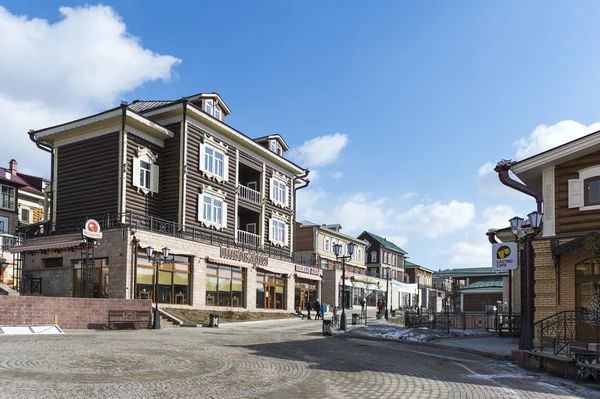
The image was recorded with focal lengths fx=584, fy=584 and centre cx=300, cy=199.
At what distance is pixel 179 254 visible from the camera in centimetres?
3416

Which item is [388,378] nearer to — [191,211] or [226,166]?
[191,211]

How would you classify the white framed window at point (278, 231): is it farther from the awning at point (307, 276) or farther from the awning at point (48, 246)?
the awning at point (48, 246)

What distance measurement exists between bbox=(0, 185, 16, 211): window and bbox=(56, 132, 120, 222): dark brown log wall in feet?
57.3

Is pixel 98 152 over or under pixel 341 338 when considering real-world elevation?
over

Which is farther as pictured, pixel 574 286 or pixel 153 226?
pixel 153 226

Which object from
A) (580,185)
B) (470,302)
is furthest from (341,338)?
(470,302)

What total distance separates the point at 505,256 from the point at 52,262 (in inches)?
1001

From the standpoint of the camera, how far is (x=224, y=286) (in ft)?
125

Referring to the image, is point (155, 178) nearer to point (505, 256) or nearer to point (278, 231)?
point (278, 231)

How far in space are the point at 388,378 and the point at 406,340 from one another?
1080 centimetres

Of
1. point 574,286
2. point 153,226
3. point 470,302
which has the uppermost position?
point 153,226

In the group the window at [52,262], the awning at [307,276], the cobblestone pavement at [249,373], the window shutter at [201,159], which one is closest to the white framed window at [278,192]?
the awning at [307,276]

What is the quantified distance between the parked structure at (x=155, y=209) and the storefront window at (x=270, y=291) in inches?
5.2

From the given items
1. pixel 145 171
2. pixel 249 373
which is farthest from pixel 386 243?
pixel 249 373
